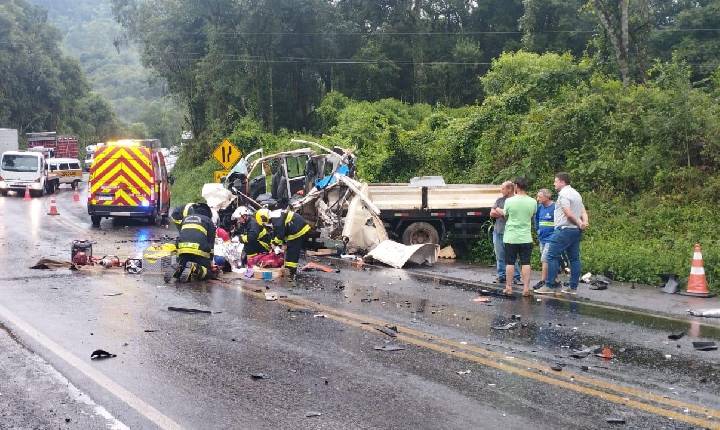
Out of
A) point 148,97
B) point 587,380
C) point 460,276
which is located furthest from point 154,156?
point 148,97

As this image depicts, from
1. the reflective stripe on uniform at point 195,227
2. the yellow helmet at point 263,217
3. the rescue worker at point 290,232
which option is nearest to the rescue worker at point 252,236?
the yellow helmet at point 263,217

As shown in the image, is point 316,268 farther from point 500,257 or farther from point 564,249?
point 564,249

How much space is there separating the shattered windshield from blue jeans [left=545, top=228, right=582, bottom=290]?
2978 cm

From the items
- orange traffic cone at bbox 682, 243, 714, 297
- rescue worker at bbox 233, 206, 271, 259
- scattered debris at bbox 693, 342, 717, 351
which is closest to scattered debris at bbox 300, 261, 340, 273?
rescue worker at bbox 233, 206, 271, 259

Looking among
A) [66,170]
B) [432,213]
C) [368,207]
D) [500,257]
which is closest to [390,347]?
[500,257]

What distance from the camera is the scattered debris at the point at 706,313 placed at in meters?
9.89

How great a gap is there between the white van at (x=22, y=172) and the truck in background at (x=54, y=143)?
19231 mm

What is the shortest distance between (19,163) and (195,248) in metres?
26.9

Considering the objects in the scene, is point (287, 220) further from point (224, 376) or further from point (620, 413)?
point (620, 413)

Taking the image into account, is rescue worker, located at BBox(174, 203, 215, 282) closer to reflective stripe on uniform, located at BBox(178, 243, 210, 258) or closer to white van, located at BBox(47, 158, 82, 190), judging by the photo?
reflective stripe on uniform, located at BBox(178, 243, 210, 258)

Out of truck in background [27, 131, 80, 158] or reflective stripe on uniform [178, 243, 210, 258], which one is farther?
truck in background [27, 131, 80, 158]

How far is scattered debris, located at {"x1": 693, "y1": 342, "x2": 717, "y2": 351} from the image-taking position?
7.93 meters

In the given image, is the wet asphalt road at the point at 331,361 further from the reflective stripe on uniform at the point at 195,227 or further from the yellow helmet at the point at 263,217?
the yellow helmet at the point at 263,217

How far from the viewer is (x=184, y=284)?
38.5 feet
